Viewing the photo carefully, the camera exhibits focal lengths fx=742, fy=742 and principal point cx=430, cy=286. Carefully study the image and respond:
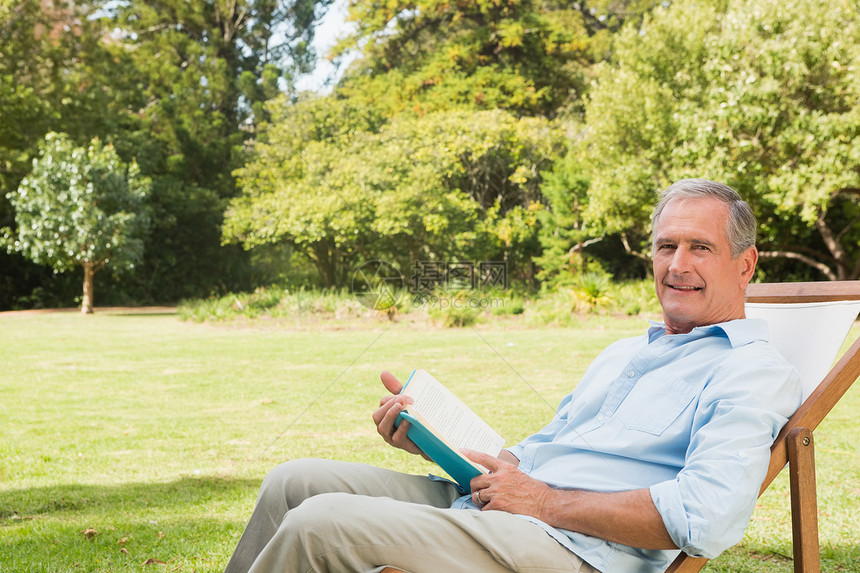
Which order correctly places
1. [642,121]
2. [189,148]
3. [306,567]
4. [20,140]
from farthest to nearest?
[189,148] → [20,140] → [642,121] → [306,567]

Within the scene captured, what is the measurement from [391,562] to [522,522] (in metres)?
0.29

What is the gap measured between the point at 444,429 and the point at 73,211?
1380cm

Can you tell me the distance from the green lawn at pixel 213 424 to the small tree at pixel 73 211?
300 centimetres

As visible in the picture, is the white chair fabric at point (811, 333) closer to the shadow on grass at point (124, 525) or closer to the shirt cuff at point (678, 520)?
the shirt cuff at point (678, 520)

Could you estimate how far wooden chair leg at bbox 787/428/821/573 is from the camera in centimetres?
152

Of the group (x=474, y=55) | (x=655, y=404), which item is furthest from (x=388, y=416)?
(x=474, y=55)

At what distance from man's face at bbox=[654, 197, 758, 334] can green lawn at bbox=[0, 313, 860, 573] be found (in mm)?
1352

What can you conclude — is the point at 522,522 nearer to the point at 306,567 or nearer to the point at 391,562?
the point at 391,562

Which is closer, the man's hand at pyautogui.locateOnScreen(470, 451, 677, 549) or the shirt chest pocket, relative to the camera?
the man's hand at pyautogui.locateOnScreen(470, 451, 677, 549)

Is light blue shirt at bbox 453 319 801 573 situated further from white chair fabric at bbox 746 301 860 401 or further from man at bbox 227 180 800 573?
white chair fabric at bbox 746 301 860 401

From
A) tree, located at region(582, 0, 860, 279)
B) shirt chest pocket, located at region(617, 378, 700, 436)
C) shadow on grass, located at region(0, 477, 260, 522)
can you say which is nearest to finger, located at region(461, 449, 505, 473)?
shirt chest pocket, located at region(617, 378, 700, 436)

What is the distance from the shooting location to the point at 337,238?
46.5 ft

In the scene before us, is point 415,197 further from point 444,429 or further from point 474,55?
point 444,429

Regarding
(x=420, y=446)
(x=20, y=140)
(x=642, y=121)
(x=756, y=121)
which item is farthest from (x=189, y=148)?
(x=420, y=446)
